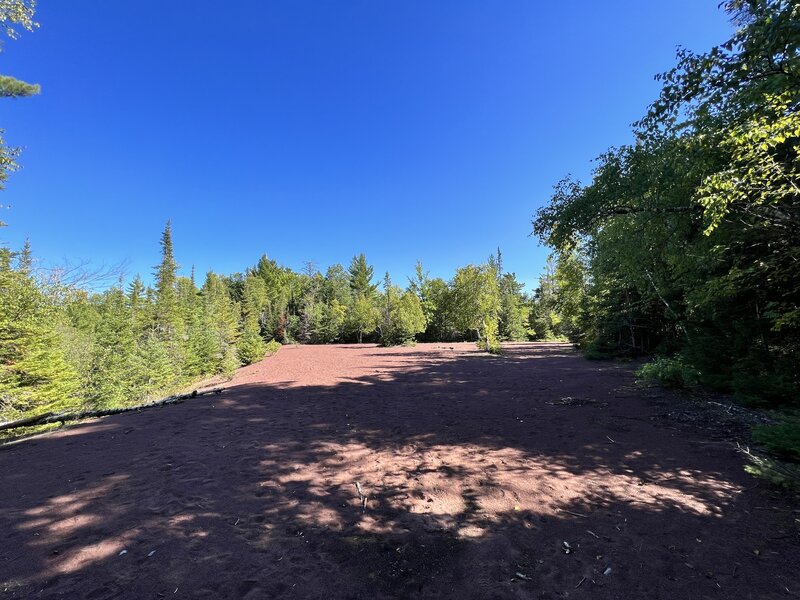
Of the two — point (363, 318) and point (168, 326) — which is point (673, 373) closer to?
point (168, 326)

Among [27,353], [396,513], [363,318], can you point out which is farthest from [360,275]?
[396,513]

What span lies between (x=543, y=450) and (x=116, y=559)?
15.6 ft

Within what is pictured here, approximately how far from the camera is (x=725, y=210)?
408 cm

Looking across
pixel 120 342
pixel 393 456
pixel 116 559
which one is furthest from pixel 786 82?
pixel 120 342

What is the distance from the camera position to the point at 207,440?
5.59 m

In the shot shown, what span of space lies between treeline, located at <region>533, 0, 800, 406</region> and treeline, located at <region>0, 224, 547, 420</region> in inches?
546

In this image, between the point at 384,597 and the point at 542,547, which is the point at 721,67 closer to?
the point at 542,547

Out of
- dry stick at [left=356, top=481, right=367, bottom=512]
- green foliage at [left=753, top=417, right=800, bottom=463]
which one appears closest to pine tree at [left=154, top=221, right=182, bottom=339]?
dry stick at [left=356, top=481, right=367, bottom=512]

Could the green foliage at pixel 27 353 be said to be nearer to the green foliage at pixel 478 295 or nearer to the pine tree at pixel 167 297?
the pine tree at pixel 167 297

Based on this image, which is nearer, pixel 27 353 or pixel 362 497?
pixel 362 497

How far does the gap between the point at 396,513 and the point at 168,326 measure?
2560 cm

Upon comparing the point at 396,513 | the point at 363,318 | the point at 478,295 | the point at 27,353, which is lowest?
the point at 396,513

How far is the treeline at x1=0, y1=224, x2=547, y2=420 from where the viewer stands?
11250 millimetres

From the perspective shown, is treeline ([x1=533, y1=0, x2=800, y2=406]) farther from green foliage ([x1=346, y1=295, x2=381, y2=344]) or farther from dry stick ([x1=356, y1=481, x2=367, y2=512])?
green foliage ([x1=346, y1=295, x2=381, y2=344])
